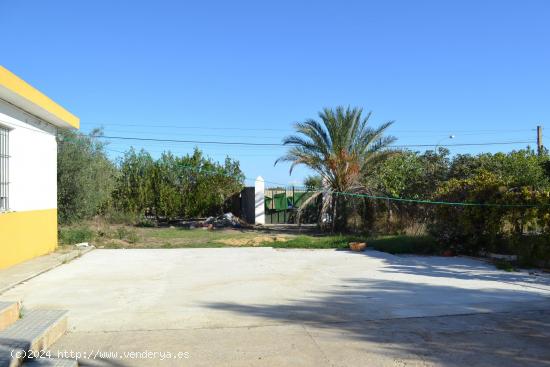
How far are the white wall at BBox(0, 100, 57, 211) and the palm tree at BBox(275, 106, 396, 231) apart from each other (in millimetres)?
9431

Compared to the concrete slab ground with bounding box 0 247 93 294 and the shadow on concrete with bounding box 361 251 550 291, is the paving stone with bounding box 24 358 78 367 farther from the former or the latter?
the shadow on concrete with bounding box 361 251 550 291

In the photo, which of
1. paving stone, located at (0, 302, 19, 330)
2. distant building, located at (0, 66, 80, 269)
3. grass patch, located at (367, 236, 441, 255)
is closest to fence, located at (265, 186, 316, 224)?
grass patch, located at (367, 236, 441, 255)

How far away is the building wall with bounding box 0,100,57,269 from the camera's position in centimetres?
1048

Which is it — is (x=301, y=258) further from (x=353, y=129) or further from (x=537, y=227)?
(x=353, y=129)

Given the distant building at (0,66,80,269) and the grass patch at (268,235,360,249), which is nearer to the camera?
the distant building at (0,66,80,269)

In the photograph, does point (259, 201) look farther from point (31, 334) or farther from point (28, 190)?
point (31, 334)

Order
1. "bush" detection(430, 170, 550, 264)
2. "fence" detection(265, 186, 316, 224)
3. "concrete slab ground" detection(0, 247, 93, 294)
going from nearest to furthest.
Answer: "concrete slab ground" detection(0, 247, 93, 294) → "bush" detection(430, 170, 550, 264) → "fence" detection(265, 186, 316, 224)

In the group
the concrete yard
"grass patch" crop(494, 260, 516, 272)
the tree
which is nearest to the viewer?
the concrete yard

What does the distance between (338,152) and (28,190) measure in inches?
462

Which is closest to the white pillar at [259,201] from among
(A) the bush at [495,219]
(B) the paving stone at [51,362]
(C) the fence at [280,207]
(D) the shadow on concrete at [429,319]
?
(C) the fence at [280,207]

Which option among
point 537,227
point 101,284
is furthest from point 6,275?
point 537,227

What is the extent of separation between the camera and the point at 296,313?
672 cm

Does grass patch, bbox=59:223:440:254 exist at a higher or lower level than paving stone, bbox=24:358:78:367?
higher

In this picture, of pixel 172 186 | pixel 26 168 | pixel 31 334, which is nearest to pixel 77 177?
pixel 26 168
